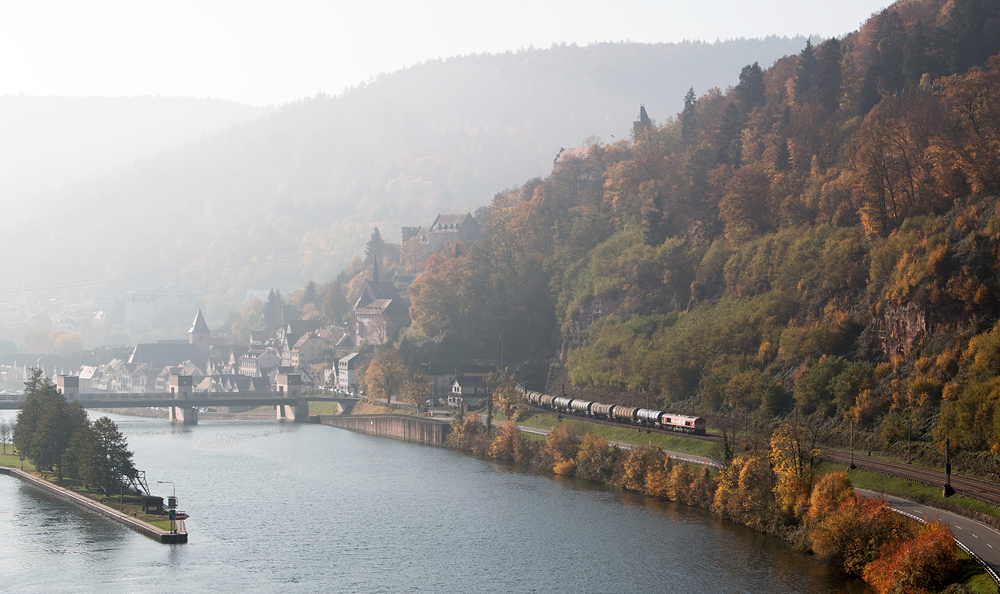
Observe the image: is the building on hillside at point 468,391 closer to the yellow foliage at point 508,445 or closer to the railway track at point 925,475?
the yellow foliage at point 508,445

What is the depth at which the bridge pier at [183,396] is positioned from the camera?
143500mm

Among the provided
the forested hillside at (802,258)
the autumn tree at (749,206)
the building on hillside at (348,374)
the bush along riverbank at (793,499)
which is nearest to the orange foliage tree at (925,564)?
the bush along riverbank at (793,499)

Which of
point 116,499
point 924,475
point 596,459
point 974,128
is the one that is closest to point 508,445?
point 596,459

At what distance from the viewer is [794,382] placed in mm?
78625

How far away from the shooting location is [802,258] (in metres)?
90.7

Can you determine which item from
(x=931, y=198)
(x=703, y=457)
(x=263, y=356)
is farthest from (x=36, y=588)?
(x=263, y=356)

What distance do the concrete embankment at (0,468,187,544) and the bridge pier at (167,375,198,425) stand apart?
55320 mm

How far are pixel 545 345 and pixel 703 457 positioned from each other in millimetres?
65240

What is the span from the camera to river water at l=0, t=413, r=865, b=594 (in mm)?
51344

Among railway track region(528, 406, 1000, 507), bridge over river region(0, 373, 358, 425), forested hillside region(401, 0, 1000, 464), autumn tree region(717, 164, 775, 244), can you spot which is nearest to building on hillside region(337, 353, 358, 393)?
bridge over river region(0, 373, 358, 425)

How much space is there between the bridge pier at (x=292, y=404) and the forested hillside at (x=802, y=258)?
19.4 m

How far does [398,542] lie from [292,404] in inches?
3493

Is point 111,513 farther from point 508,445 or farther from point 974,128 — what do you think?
point 974,128

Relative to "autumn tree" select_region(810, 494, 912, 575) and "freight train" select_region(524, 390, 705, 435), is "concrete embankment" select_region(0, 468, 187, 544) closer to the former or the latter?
"autumn tree" select_region(810, 494, 912, 575)
